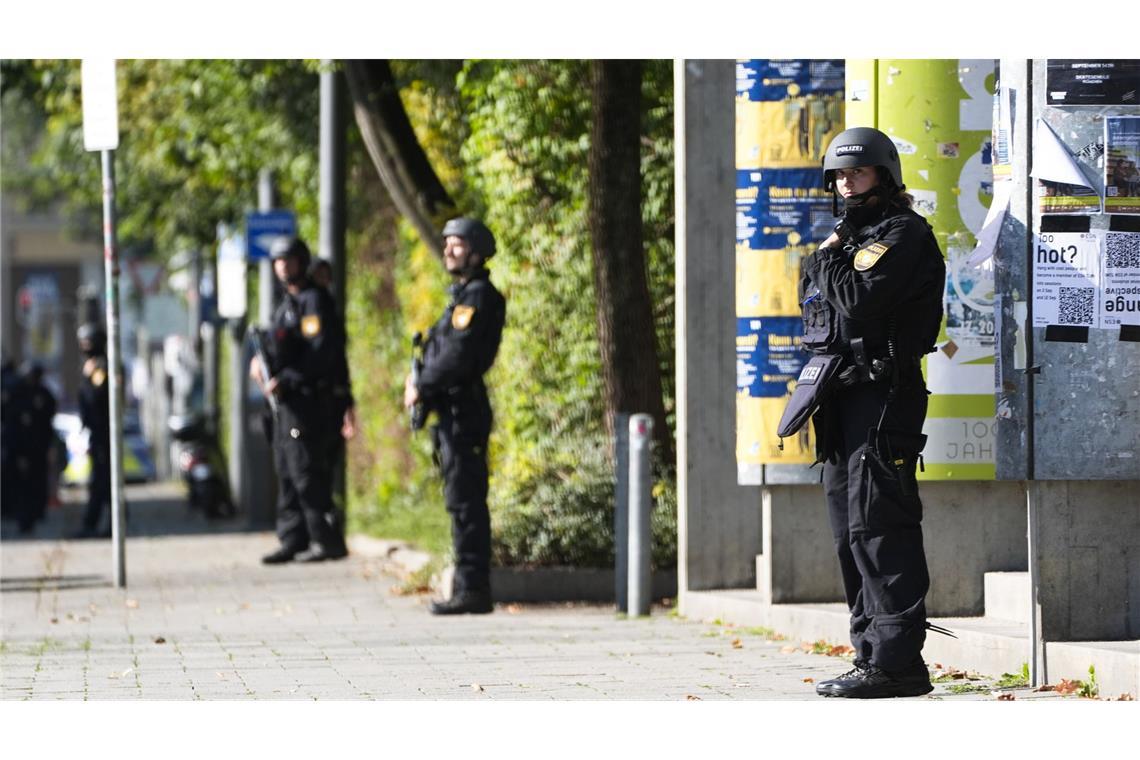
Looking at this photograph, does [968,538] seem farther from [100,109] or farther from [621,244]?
[100,109]

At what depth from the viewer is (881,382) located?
22.2 ft

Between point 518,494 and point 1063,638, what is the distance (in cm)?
526

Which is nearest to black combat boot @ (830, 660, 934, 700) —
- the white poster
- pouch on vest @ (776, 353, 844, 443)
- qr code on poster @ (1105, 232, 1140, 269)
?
pouch on vest @ (776, 353, 844, 443)

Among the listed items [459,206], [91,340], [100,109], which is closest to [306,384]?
[459,206]

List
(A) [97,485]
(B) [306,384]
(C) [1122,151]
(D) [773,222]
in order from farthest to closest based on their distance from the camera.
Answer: (A) [97,485] < (B) [306,384] < (D) [773,222] < (C) [1122,151]

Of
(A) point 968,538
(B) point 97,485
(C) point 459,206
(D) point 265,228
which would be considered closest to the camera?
(A) point 968,538

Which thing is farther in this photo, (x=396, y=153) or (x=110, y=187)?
(x=396, y=153)

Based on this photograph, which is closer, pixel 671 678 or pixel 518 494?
pixel 671 678

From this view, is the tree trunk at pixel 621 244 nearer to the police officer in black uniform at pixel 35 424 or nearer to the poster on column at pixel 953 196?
the poster on column at pixel 953 196

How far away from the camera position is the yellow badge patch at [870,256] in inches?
261

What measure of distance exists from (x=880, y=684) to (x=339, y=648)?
3.04 meters

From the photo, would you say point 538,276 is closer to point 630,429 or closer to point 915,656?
point 630,429
